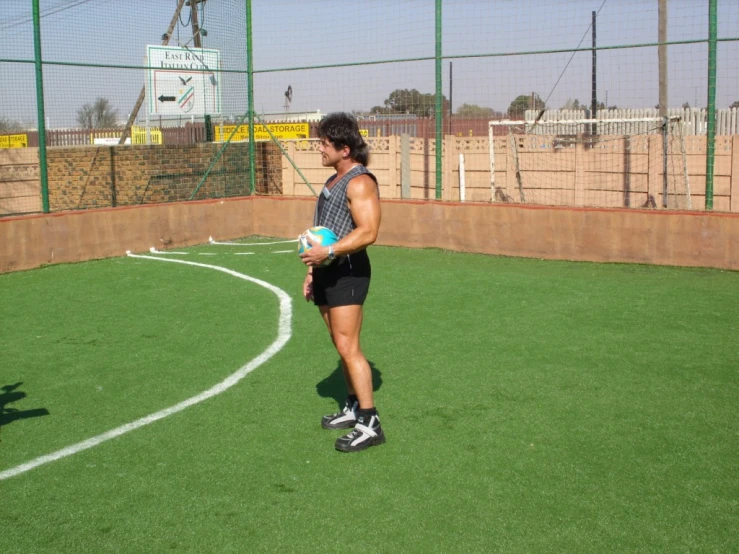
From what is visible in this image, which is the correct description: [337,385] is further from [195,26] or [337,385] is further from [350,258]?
[195,26]

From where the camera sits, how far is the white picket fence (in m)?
13.7

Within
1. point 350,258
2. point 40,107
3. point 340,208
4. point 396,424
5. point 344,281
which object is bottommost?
point 396,424

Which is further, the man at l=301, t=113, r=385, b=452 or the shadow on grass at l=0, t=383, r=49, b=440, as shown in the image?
the shadow on grass at l=0, t=383, r=49, b=440

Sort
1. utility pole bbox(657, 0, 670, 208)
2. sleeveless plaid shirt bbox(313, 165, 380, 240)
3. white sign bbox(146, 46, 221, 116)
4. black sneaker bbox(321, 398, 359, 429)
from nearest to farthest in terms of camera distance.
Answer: sleeveless plaid shirt bbox(313, 165, 380, 240) < black sneaker bbox(321, 398, 359, 429) < utility pole bbox(657, 0, 670, 208) < white sign bbox(146, 46, 221, 116)

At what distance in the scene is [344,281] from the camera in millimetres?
Result: 5234

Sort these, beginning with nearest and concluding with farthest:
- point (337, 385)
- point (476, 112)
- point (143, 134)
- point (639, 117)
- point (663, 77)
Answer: point (337, 385), point (663, 77), point (476, 112), point (639, 117), point (143, 134)

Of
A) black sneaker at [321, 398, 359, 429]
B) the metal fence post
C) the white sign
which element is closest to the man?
black sneaker at [321, 398, 359, 429]

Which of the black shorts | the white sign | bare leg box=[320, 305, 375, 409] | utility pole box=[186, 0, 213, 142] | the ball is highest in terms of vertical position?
utility pole box=[186, 0, 213, 142]

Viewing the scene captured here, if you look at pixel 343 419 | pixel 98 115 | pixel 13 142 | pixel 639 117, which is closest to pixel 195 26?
pixel 98 115

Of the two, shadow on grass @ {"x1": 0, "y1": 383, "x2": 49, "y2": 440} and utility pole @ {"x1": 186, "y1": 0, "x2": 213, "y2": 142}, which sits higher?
utility pole @ {"x1": 186, "y1": 0, "x2": 213, "y2": 142}

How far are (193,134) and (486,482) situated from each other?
43.4 ft

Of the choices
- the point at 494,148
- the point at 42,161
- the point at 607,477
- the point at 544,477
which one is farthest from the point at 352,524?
the point at 494,148

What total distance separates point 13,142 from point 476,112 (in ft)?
25.4

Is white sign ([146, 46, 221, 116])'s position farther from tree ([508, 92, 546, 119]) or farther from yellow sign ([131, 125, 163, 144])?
tree ([508, 92, 546, 119])
